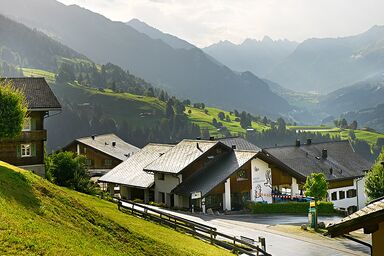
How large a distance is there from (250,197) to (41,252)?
4708 centimetres

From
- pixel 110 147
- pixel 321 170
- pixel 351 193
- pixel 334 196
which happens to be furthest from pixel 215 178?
pixel 110 147

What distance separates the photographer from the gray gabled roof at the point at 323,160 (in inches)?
2906

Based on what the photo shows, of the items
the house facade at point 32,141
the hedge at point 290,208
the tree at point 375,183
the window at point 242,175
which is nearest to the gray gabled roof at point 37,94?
the house facade at point 32,141

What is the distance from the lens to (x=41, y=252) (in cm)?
1564

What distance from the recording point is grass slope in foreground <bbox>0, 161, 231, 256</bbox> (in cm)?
1619

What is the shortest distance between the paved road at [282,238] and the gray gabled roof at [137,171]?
15.6 m

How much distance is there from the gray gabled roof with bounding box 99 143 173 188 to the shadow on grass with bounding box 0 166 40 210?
130 feet

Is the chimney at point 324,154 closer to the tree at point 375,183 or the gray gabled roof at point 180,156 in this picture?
the tree at point 375,183

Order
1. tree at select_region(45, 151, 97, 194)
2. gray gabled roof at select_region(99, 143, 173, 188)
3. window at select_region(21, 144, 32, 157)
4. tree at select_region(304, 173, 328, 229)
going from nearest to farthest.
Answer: tree at select_region(304, 173, 328, 229) → tree at select_region(45, 151, 97, 194) → window at select_region(21, 144, 32, 157) → gray gabled roof at select_region(99, 143, 173, 188)

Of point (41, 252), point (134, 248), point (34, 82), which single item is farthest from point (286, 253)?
point (34, 82)

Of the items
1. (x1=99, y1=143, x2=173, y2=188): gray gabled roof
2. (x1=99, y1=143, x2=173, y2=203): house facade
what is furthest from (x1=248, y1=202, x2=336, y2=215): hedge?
(x1=99, y1=143, x2=173, y2=188): gray gabled roof

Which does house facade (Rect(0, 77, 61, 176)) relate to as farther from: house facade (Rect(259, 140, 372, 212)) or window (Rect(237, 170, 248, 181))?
house facade (Rect(259, 140, 372, 212))

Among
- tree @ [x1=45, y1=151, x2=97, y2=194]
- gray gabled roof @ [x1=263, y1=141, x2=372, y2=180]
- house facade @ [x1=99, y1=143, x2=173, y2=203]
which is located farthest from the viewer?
gray gabled roof @ [x1=263, y1=141, x2=372, y2=180]

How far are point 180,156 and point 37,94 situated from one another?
20613 mm
